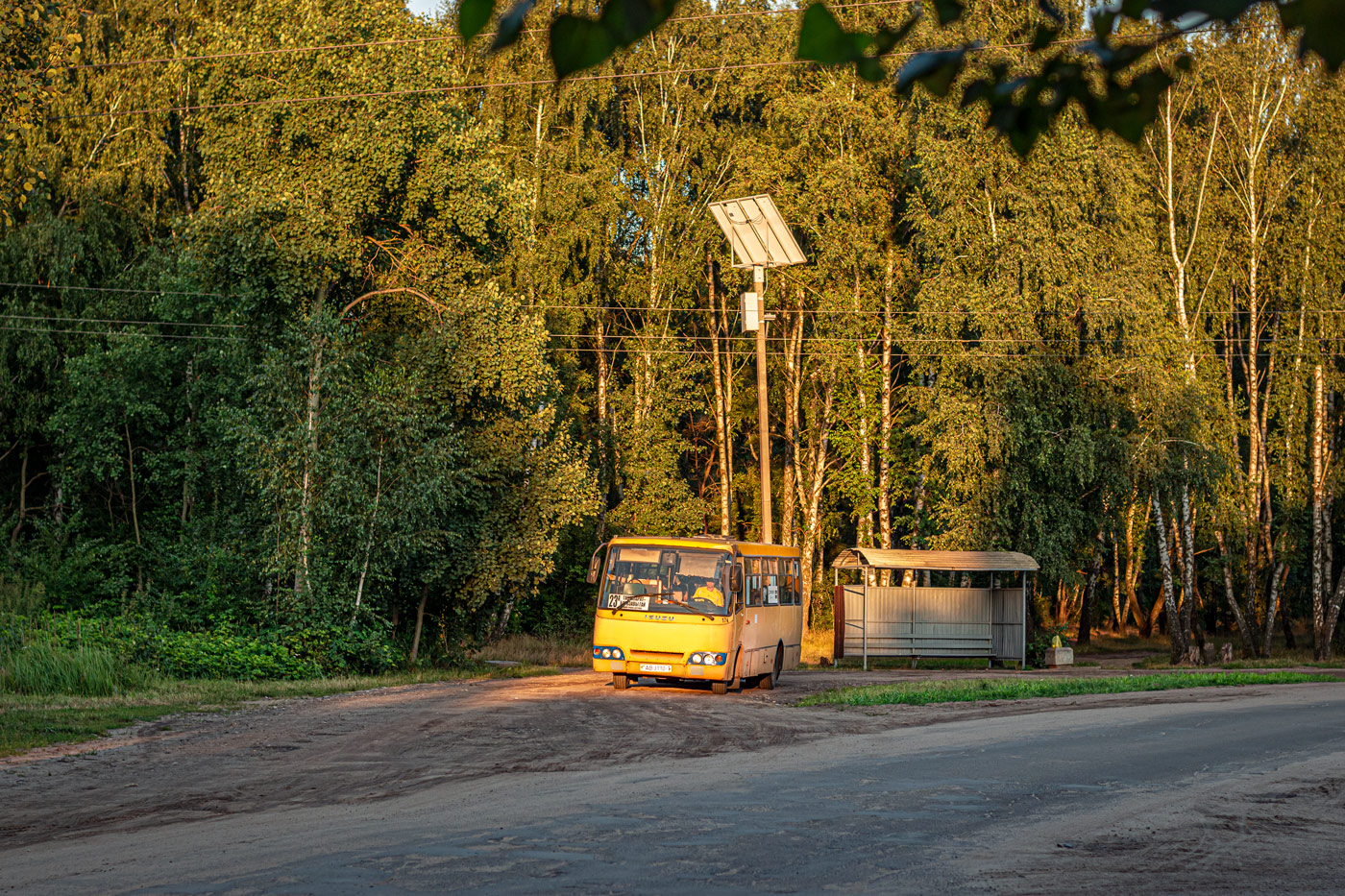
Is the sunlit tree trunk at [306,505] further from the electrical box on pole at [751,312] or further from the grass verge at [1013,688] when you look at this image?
the electrical box on pole at [751,312]

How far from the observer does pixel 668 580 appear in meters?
22.9

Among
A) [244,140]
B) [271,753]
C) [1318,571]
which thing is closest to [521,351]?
[244,140]

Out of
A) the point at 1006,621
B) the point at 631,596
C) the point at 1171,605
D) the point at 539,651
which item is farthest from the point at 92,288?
the point at 1171,605

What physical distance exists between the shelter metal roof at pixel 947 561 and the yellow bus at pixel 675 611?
944cm

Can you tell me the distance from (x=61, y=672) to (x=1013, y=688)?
53.1 feet

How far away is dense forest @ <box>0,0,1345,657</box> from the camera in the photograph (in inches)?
1126

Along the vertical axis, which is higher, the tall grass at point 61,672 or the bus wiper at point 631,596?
the bus wiper at point 631,596

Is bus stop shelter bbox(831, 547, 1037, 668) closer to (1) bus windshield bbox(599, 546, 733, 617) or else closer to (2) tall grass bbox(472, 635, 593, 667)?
(2) tall grass bbox(472, 635, 593, 667)

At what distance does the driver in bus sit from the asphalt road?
8.37m

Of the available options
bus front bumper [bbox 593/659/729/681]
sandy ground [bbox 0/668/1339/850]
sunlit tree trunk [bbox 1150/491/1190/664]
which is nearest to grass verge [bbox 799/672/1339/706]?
sandy ground [bbox 0/668/1339/850]

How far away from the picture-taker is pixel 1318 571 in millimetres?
41656

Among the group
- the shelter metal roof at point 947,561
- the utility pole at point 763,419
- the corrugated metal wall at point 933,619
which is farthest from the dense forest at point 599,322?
the utility pole at point 763,419

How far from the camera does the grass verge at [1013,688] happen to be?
71.4 feet

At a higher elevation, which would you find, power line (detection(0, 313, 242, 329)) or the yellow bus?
power line (detection(0, 313, 242, 329))
